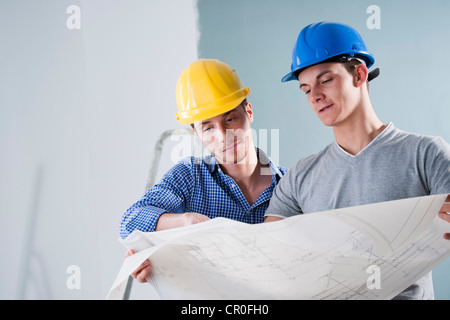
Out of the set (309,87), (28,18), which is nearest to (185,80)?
(309,87)

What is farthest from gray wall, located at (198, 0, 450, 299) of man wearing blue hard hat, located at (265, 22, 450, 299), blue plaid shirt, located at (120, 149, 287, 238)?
man wearing blue hard hat, located at (265, 22, 450, 299)

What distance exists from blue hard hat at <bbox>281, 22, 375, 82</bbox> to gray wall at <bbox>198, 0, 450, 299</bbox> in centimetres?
119

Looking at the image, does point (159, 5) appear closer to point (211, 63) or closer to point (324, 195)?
point (211, 63)

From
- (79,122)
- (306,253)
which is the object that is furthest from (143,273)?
(79,122)

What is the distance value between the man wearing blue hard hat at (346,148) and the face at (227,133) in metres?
0.27

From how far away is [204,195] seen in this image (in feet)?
4.59

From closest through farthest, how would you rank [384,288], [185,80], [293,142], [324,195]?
1. [384,288]
2. [324,195]
3. [185,80]
4. [293,142]

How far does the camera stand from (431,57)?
2.36 meters

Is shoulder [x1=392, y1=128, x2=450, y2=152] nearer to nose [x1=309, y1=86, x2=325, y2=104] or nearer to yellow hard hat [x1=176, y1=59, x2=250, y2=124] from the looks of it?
nose [x1=309, y1=86, x2=325, y2=104]

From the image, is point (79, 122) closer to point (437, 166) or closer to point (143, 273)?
point (143, 273)

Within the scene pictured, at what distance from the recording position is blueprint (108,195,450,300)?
26.5 inches

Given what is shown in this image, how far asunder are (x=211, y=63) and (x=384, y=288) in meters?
0.92

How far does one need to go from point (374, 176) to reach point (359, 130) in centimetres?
15

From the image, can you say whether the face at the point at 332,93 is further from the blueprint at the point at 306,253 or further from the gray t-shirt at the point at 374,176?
the blueprint at the point at 306,253
